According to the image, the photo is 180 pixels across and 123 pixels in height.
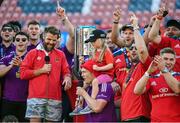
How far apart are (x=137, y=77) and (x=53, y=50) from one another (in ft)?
4.63

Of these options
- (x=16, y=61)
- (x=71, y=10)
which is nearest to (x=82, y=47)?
(x=16, y=61)

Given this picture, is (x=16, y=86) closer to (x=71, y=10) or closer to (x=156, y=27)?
(x=156, y=27)

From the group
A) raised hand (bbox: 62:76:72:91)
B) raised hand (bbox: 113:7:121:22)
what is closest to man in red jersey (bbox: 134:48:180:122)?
raised hand (bbox: 113:7:121:22)

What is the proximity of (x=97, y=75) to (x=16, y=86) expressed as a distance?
4.44ft

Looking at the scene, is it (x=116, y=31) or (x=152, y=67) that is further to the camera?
(x=116, y=31)

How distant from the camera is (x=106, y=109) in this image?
6.70 meters

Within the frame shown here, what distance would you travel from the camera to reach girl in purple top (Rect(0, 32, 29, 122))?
25.2 feet

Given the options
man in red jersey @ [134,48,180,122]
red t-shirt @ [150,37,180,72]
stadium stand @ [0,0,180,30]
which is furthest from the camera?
stadium stand @ [0,0,180,30]

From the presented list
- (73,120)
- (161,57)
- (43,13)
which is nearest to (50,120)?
(73,120)

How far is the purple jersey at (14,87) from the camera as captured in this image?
7.70 metres

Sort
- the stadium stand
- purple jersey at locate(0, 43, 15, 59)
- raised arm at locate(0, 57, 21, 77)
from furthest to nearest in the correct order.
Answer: the stadium stand
purple jersey at locate(0, 43, 15, 59)
raised arm at locate(0, 57, 21, 77)

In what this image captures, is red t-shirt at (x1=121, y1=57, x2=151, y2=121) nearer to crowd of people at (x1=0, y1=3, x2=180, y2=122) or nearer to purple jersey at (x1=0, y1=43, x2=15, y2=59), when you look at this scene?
crowd of people at (x1=0, y1=3, x2=180, y2=122)

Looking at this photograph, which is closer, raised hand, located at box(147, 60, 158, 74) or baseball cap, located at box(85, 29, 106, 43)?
raised hand, located at box(147, 60, 158, 74)

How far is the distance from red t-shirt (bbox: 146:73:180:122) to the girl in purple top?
201 cm
